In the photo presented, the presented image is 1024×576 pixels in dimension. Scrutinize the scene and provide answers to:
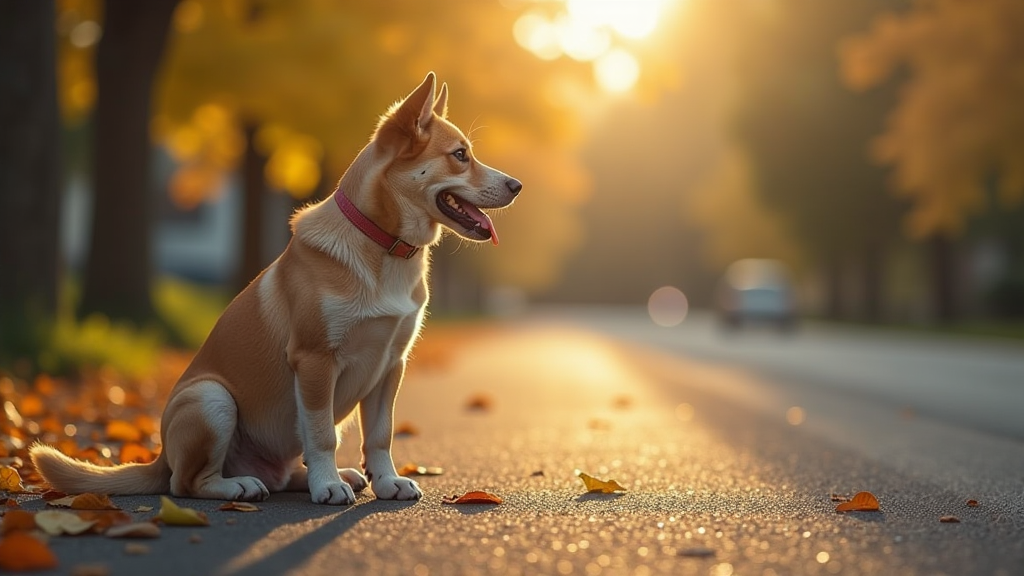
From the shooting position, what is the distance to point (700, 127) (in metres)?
91.1

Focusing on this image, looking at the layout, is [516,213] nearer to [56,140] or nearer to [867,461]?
[56,140]

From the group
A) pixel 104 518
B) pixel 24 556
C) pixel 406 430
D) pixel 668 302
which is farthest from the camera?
pixel 668 302

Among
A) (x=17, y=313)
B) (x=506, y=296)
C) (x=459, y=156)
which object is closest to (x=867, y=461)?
(x=459, y=156)

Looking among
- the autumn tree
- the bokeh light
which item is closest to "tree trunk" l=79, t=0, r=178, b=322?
the autumn tree

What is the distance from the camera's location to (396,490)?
193 inches

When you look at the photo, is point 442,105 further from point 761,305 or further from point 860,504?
point 761,305

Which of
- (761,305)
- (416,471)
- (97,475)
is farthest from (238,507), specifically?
(761,305)

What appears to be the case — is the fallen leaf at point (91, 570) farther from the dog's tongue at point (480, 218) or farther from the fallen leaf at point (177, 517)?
the dog's tongue at point (480, 218)

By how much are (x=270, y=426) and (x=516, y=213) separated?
45.6 meters

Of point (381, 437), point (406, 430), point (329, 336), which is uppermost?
point (329, 336)

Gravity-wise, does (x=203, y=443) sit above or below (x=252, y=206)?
below

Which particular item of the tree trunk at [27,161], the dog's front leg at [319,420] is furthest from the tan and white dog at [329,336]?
the tree trunk at [27,161]

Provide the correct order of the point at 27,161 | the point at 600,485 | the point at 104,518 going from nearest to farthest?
the point at 104,518
the point at 600,485
the point at 27,161

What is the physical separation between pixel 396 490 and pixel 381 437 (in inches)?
9.8
